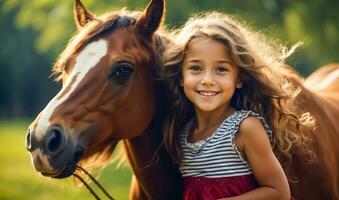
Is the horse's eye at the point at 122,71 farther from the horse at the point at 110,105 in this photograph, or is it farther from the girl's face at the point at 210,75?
the girl's face at the point at 210,75

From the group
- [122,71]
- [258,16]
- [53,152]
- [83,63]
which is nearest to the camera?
[53,152]

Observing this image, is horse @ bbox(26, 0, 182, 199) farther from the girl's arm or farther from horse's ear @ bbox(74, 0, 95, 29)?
the girl's arm

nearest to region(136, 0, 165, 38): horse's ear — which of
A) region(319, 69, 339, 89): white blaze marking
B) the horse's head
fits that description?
the horse's head

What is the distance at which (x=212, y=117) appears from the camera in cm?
399

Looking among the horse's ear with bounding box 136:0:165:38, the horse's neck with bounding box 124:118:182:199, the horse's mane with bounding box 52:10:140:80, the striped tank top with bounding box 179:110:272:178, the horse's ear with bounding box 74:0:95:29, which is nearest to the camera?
the striped tank top with bounding box 179:110:272:178

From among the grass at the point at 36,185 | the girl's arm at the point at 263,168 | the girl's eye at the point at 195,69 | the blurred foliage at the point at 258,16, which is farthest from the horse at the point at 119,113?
the blurred foliage at the point at 258,16

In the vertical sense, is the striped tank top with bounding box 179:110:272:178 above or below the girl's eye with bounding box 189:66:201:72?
below

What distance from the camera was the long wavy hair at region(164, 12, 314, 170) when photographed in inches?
155

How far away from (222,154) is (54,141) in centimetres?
94

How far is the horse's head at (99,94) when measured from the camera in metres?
3.65

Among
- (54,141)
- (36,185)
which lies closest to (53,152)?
(54,141)

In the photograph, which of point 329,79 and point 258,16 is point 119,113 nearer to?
point 329,79

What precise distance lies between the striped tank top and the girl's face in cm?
14

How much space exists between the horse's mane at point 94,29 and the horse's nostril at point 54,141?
0.55 meters
